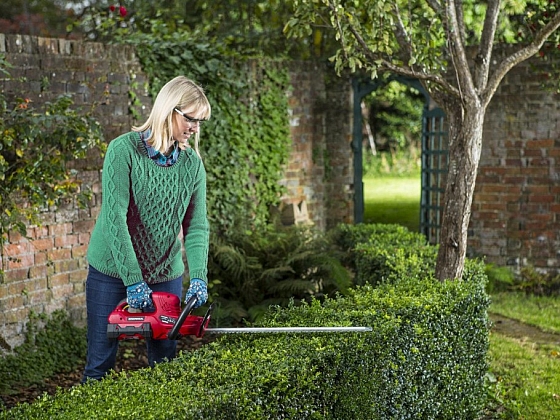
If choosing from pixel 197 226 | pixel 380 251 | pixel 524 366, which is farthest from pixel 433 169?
pixel 197 226

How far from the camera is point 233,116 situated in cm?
792

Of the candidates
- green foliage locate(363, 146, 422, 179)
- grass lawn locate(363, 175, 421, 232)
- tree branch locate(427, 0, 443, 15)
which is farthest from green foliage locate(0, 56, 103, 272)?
green foliage locate(363, 146, 422, 179)

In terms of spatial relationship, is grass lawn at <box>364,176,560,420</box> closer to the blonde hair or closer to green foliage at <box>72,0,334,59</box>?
the blonde hair

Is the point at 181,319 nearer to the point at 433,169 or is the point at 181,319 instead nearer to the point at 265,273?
the point at 265,273

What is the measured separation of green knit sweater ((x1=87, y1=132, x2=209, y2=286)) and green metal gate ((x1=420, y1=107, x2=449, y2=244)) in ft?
19.4

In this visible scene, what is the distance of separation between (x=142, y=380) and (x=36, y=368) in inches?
106

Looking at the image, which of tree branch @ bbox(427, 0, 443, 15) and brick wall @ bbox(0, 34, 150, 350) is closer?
tree branch @ bbox(427, 0, 443, 15)

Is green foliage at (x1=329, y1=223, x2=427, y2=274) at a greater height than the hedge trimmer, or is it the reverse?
the hedge trimmer

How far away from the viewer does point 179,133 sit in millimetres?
3725

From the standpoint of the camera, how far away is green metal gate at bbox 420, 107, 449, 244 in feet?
31.1

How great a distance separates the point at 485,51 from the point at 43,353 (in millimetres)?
3728

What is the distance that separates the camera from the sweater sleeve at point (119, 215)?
3.62 metres

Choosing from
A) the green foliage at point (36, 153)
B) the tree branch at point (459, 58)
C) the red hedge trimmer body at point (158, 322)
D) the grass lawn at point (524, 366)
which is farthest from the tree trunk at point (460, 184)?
the green foliage at point (36, 153)

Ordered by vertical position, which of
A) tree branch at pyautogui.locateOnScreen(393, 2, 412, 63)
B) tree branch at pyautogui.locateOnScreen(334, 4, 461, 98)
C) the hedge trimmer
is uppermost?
tree branch at pyautogui.locateOnScreen(393, 2, 412, 63)
